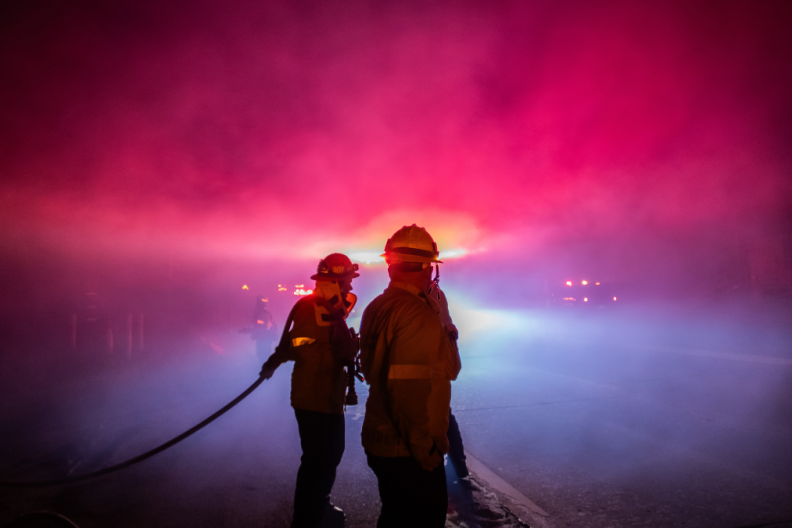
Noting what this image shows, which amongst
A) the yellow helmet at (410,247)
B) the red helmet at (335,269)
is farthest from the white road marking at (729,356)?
the yellow helmet at (410,247)

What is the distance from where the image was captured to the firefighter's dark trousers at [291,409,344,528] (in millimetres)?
2492

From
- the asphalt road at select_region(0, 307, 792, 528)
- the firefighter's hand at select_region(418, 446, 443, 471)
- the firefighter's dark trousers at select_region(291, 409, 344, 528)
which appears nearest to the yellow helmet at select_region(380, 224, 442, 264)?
the firefighter's hand at select_region(418, 446, 443, 471)

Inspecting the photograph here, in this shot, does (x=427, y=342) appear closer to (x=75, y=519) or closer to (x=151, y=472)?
(x=75, y=519)

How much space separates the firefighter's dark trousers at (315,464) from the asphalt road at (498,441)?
53cm

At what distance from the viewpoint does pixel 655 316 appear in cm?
1522

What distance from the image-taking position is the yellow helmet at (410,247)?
1979mm

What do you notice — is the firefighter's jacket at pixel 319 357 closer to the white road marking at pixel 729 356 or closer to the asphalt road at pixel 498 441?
the asphalt road at pixel 498 441

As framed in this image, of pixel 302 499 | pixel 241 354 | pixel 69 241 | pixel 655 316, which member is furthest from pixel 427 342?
pixel 655 316

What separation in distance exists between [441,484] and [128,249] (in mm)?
10915

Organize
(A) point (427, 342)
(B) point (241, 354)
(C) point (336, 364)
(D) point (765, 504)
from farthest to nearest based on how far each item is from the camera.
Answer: (B) point (241, 354), (D) point (765, 504), (C) point (336, 364), (A) point (427, 342)

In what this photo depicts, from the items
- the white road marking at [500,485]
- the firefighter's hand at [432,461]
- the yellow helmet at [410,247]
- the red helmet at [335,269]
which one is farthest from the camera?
the white road marking at [500,485]

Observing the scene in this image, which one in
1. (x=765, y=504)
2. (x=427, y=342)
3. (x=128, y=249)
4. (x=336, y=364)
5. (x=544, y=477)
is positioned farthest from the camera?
(x=128, y=249)

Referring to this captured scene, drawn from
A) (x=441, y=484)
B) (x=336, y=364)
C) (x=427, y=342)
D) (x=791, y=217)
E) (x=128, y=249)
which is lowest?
(x=441, y=484)

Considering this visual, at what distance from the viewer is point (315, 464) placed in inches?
100
